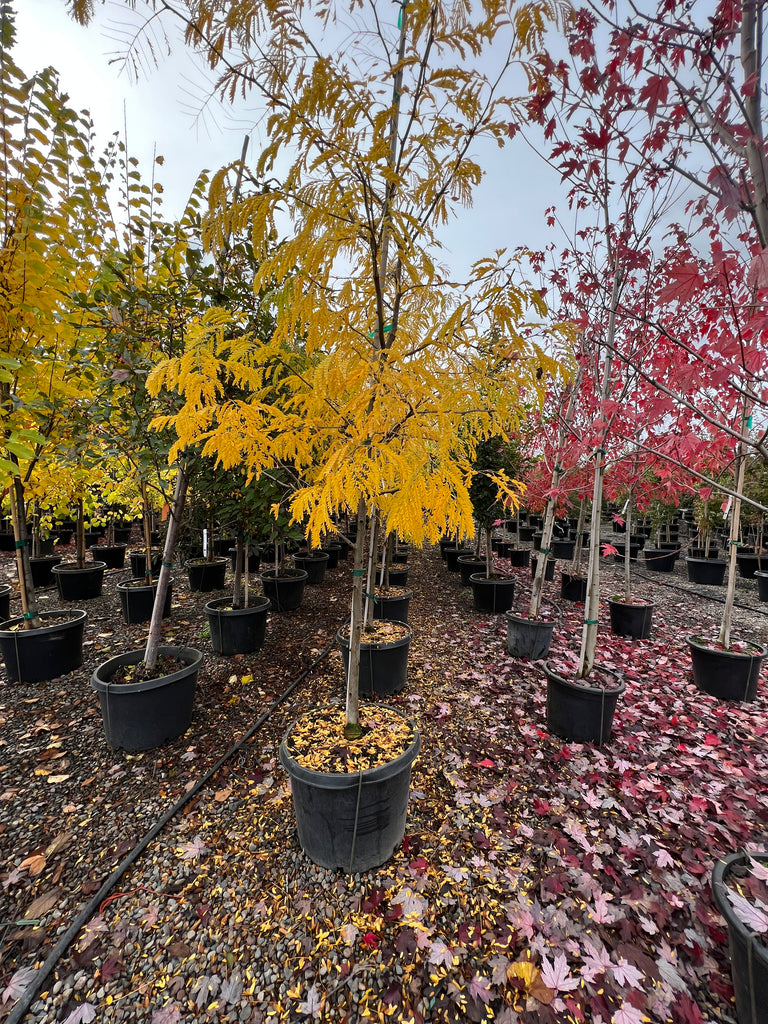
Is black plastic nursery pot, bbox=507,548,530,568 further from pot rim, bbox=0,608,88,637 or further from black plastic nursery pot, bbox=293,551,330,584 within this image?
pot rim, bbox=0,608,88,637

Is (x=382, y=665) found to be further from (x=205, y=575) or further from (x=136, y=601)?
(x=205, y=575)

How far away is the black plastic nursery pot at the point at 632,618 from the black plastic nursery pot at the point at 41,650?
221 inches

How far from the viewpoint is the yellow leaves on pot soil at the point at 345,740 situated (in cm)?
197

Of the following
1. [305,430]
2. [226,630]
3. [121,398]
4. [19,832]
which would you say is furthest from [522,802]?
[121,398]

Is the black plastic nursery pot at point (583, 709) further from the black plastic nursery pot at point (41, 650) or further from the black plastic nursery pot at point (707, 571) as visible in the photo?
the black plastic nursery pot at point (707, 571)

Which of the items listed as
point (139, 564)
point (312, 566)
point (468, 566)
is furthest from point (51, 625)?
point (468, 566)

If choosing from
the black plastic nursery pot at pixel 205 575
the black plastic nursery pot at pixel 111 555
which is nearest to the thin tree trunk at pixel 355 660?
the black plastic nursery pot at pixel 205 575

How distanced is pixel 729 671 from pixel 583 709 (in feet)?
5.45

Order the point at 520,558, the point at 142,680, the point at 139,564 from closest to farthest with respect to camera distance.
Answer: the point at 142,680, the point at 139,564, the point at 520,558

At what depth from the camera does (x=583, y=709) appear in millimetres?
2850

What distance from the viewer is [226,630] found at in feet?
13.3

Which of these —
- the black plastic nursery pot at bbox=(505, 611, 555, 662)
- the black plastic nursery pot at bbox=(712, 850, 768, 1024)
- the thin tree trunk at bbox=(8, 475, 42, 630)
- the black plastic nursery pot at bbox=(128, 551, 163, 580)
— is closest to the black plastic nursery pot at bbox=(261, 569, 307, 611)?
the black plastic nursery pot at bbox=(128, 551, 163, 580)

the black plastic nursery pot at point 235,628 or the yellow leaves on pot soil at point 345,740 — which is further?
the black plastic nursery pot at point 235,628

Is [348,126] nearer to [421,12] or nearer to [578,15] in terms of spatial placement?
[421,12]
